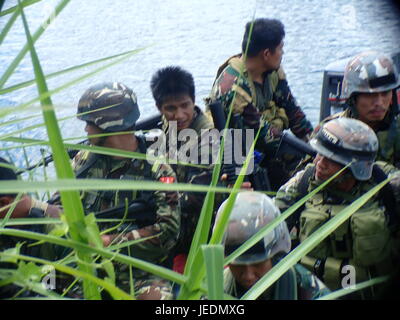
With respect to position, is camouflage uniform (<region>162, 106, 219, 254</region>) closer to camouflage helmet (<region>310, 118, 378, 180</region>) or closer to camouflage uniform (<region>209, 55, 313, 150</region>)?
camouflage uniform (<region>209, 55, 313, 150</region>)

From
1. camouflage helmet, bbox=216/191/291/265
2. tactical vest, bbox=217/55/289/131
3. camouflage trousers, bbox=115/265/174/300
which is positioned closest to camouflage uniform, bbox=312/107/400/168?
tactical vest, bbox=217/55/289/131

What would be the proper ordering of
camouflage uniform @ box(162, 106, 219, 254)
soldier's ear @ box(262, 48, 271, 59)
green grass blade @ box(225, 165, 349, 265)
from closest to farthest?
1. green grass blade @ box(225, 165, 349, 265)
2. camouflage uniform @ box(162, 106, 219, 254)
3. soldier's ear @ box(262, 48, 271, 59)

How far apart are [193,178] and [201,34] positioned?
211 centimetres

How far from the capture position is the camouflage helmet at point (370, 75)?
13.3 feet

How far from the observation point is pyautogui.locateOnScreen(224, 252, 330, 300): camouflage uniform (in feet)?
7.95

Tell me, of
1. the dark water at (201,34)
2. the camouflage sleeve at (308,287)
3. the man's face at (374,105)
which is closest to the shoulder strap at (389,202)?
the camouflage sleeve at (308,287)

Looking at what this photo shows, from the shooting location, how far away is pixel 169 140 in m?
4.03

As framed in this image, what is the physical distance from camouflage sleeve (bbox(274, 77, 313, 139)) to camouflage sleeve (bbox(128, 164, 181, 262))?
147 cm

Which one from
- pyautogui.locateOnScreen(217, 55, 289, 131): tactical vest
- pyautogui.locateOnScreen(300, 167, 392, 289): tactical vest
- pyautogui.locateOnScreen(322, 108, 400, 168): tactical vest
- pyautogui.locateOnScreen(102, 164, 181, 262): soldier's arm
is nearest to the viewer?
pyautogui.locateOnScreen(300, 167, 392, 289): tactical vest

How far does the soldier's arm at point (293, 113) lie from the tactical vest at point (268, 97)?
29 mm

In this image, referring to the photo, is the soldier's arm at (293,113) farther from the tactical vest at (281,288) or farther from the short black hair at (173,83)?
the tactical vest at (281,288)

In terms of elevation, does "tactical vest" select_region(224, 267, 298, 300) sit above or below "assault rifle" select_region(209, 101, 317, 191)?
above
